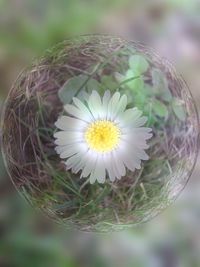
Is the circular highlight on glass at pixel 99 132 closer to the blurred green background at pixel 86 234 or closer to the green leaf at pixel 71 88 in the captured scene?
the green leaf at pixel 71 88

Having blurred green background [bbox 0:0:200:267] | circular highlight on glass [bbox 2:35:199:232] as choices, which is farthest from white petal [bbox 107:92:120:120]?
blurred green background [bbox 0:0:200:267]

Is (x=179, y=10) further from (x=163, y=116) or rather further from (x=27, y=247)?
(x=163, y=116)

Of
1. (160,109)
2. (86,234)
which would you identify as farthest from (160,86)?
(86,234)

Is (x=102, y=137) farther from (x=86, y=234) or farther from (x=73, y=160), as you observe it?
(x=86, y=234)

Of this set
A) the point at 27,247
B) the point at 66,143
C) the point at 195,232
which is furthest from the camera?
the point at 195,232

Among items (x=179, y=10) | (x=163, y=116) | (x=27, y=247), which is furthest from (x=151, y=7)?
(x=163, y=116)

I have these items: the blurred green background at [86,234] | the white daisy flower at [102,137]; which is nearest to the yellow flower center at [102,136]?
the white daisy flower at [102,137]
